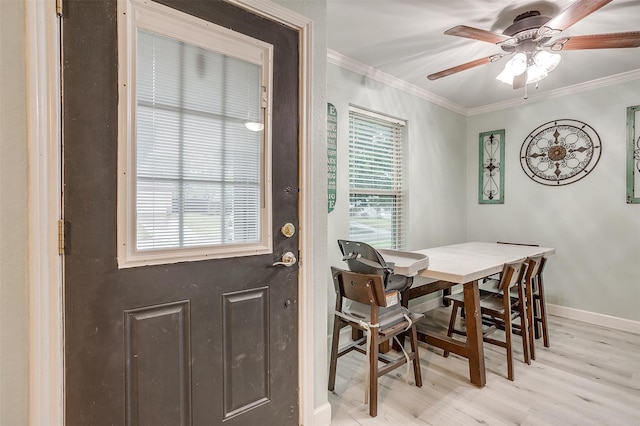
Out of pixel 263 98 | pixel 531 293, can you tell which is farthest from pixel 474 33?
pixel 531 293

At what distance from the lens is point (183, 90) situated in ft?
4.22

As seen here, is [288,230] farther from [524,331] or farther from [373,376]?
[524,331]

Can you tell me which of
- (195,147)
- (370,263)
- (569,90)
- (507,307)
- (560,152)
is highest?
(569,90)

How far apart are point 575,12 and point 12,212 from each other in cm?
262

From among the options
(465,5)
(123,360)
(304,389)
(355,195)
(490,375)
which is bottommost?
(490,375)

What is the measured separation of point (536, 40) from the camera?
2092 mm

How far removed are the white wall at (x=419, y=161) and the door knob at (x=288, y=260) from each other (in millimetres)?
1132

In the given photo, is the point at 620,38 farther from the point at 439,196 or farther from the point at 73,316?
the point at 73,316

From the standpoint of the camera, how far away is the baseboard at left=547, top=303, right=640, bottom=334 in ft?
10.0

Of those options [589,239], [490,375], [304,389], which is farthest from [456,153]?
[304,389]

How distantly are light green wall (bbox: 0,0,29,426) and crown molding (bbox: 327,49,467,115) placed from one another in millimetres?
2093

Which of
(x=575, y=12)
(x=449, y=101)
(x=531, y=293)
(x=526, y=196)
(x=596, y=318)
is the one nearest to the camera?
(x=575, y=12)

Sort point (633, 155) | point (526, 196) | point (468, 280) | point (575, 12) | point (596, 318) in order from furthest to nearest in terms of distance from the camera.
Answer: point (526, 196) < point (596, 318) < point (633, 155) < point (468, 280) < point (575, 12)

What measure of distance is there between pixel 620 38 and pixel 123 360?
2953 mm
